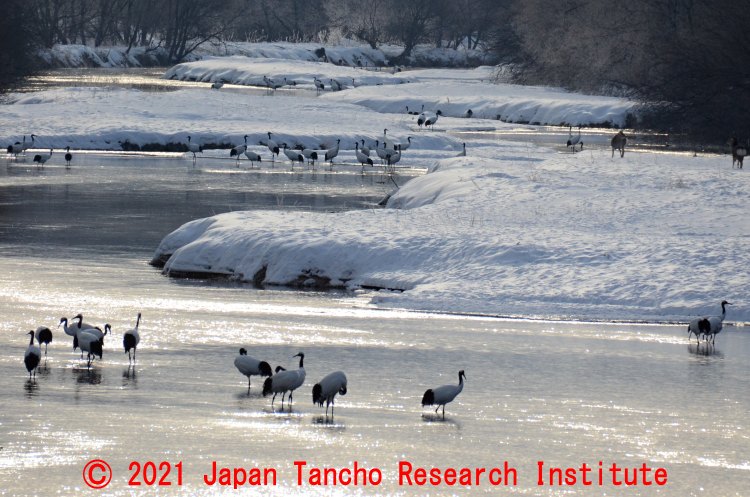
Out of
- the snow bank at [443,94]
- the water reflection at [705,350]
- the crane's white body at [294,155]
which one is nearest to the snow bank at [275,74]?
the snow bank at [443,94]

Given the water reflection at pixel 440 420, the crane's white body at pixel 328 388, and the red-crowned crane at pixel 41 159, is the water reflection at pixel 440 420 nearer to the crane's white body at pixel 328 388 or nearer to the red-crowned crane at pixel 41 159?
the crane's white body at pixel 328 388

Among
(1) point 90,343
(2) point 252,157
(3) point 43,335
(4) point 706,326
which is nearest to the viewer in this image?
(1) point 90,343

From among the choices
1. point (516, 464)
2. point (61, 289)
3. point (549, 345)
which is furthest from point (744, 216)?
point (516, 464)

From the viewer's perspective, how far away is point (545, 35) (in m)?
84.1

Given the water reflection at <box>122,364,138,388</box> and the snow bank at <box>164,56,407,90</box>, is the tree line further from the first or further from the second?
the water reflection at <box>122,364,138,388</box>

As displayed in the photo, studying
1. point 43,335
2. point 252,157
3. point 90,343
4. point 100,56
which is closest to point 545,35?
point 252,157

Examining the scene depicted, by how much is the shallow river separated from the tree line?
3328 cm

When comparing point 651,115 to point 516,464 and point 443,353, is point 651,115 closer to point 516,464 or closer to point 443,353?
point 443,353

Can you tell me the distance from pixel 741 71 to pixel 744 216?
2646cm

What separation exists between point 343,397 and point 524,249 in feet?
30.7

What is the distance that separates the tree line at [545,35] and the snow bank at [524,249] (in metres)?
23.0

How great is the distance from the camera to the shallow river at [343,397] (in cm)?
1054

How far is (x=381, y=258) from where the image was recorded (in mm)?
22062

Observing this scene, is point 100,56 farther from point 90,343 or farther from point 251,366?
point 251,366
